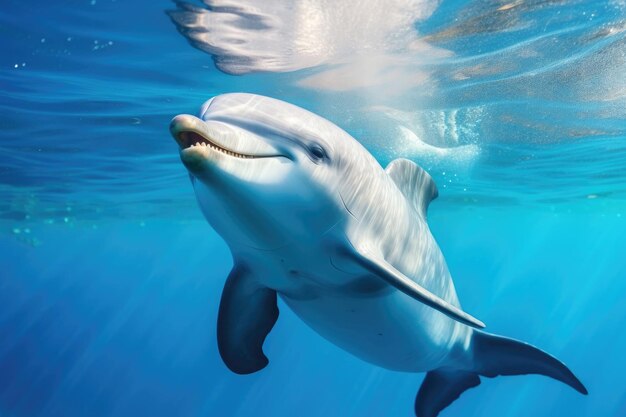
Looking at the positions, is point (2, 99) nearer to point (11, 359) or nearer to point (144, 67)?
point (144, 67)

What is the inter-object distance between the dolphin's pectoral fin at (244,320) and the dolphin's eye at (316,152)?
1.51 m

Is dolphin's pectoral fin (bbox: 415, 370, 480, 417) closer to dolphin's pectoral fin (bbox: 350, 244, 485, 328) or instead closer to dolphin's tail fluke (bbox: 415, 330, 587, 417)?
dolphin's tail fluke (bbox: 415, 330, 587, 417)

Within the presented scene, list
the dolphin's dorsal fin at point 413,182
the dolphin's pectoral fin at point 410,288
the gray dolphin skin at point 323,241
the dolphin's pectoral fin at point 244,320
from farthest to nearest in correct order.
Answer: the dolphin's dorsal fin at point 413,182, the dolphin's pectoral fin at point 244,320, the dolphin's pectoral fin at point 410,288, the gray dolphin skin at point 323,241

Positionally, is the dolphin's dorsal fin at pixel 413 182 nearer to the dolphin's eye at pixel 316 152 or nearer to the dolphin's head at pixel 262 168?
the dolphin's head at pixel 262 168

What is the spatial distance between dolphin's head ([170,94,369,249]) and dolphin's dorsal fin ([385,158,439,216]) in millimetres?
1390

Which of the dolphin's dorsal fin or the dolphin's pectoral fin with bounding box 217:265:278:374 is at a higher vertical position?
the dolphin's dorsal fin

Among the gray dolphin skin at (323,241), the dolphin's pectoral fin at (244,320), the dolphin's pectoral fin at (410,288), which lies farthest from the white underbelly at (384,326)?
the dolphin's pectoral fin at (410,288)

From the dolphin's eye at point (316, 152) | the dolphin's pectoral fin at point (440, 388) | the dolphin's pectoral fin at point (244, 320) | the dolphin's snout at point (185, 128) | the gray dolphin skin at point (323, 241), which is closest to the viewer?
the dolphin's snout at point (185, 128)

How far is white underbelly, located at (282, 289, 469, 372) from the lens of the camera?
4.36 meters

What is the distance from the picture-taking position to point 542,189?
24062mm

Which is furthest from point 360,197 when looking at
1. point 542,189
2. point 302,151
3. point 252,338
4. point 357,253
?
point 542,189

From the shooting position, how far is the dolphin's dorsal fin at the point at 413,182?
4.91m

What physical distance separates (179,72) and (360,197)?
7378 millimetres

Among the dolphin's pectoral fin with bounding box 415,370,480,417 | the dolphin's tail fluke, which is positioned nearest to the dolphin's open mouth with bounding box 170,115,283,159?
the dolphin's tail fluke
